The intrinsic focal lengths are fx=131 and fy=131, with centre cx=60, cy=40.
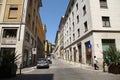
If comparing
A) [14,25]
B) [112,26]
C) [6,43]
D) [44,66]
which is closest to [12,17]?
[14,25]

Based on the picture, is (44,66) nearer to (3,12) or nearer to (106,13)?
(3,12)

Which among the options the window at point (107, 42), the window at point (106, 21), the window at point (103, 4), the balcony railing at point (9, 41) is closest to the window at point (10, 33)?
the balcony railing at point (9, 41)

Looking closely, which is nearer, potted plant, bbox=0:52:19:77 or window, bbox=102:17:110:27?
potted plant, bbox=0:52:19:77

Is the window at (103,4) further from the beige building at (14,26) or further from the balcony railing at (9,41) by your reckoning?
the balcony railing at (9,41)

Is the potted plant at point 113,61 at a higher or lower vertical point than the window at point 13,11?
lower

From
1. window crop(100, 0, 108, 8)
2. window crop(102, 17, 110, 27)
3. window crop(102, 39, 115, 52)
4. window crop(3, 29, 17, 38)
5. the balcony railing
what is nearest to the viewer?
the balcony railing

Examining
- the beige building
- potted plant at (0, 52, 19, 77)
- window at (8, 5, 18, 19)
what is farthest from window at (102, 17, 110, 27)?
potted plant at (0, 52, 19, 77)

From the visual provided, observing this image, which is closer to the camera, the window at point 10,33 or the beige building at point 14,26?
the beige building at point 14,26

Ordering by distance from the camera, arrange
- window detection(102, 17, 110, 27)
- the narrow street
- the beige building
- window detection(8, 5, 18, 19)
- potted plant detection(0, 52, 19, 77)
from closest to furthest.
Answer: the narrow street < potted plant detection(0, 52, 19, 77) < the beige building < window detection(8, 5, 18, 19) < window detection(102, 17, 110, 27)

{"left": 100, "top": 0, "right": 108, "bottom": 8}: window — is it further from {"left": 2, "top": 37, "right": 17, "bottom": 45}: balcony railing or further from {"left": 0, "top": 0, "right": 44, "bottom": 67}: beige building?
{"left": 2, "top": 37, "right": 17, "bottom": 45}: balcony railing

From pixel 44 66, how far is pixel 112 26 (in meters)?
12.8

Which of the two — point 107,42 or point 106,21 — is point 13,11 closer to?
point 106,21

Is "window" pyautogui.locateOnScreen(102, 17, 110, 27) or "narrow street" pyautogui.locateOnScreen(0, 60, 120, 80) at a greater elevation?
"window" pyautogui.locateOnScreen(102, 17, 110, 27)

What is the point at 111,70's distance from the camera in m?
13.8
